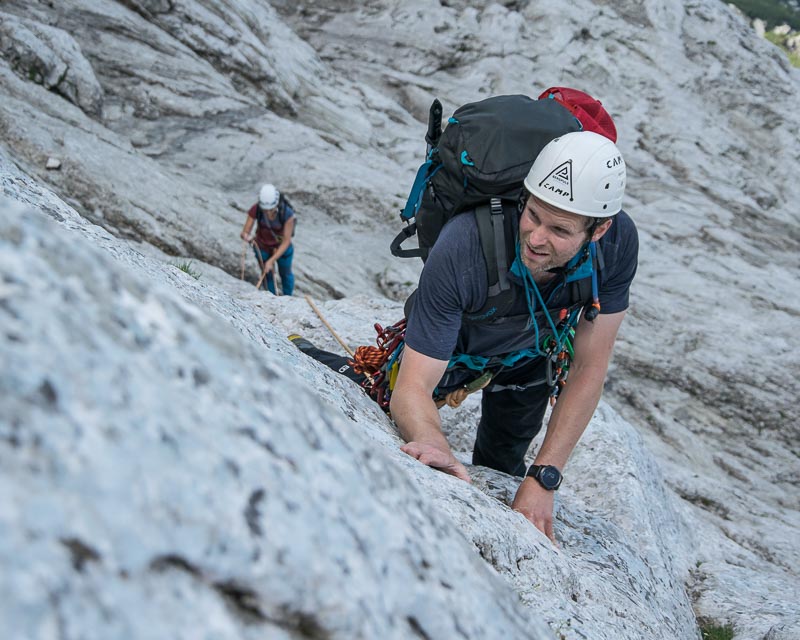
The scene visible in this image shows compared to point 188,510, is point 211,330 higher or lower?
higher

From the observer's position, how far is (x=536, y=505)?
456 cm

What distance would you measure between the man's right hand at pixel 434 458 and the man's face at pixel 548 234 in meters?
1.45

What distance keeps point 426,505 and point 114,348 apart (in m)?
1.27

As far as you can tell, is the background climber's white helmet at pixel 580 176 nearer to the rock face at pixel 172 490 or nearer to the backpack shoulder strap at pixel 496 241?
the backpack shoulder strap at pixel 496 241

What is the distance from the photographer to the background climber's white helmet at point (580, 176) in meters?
4.35

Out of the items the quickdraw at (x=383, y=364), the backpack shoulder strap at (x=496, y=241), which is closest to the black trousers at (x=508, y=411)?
the quickdraw at (x=383, y=364)

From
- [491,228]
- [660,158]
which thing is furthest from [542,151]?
[660,158]

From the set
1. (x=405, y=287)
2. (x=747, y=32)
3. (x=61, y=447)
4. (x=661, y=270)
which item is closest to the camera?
(x=61, y=447)

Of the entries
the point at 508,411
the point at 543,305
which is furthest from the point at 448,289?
the point at 508,411

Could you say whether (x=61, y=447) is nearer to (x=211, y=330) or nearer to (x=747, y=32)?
(x=211, y=330)

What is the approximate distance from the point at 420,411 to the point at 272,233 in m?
11.2

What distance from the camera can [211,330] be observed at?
6.64 ft

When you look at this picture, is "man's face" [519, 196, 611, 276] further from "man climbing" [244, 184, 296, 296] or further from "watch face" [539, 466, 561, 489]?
"man climbing" [244, 184, 296, 296]

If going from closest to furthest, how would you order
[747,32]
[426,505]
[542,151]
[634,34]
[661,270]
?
[426,505], [542,151], [661,270], [634,34], [747,32]
